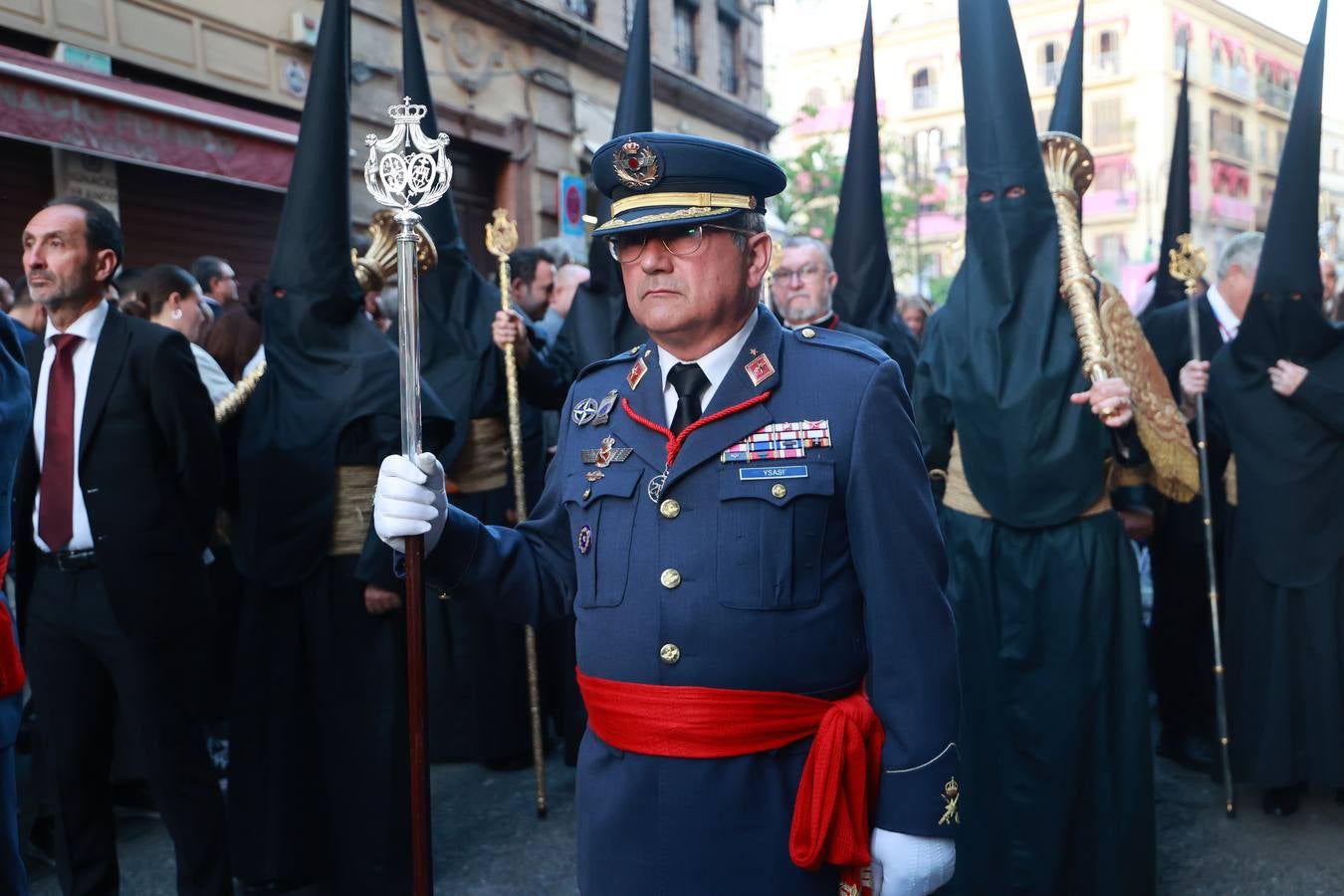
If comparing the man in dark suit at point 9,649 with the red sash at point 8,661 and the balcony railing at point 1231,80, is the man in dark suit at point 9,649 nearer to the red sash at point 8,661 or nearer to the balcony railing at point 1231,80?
the red sash at point 8,661

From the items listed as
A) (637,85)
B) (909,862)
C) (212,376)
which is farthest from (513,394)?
(909,862)

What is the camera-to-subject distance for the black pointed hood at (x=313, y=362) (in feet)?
14.2

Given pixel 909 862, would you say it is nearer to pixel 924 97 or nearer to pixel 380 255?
pixel 380 255

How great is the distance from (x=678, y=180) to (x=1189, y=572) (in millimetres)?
4729

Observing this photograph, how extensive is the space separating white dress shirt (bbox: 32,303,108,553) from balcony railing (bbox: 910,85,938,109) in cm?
5419

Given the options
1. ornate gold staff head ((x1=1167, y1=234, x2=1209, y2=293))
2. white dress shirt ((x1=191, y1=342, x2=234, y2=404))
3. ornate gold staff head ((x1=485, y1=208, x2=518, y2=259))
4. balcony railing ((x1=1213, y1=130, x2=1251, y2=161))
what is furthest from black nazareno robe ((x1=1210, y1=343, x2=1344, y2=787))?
balcony railing ((x1=1213, y1=130, x2=1251, y2=161))

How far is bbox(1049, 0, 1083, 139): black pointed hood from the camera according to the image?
225 inches

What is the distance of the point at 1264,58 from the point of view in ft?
186

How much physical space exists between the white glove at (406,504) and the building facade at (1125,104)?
45.0 meters

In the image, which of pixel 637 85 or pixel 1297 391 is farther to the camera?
pixel 637 85

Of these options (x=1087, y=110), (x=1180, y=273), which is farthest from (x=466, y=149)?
(x=1087, y=110)

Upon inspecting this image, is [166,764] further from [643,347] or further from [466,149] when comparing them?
[466,149]

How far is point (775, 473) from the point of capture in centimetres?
227

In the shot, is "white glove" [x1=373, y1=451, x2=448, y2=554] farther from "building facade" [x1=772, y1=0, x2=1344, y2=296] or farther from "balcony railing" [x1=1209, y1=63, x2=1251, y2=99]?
"balcony railing" [x1=1209, y1=63, x2=1251, y2=99]
